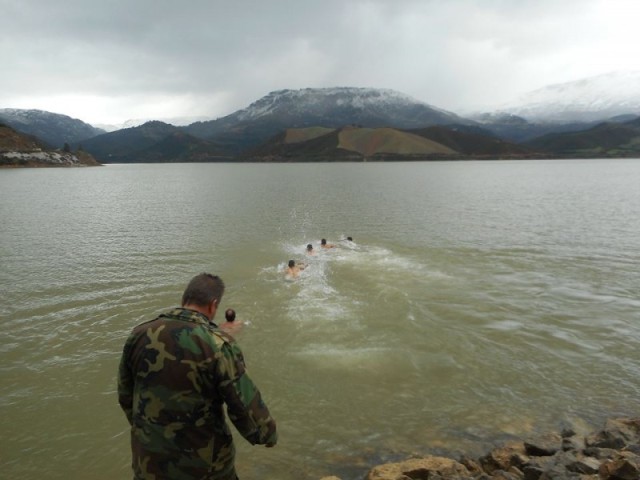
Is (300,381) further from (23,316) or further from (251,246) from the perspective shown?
(251,246)

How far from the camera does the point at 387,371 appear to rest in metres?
12.9

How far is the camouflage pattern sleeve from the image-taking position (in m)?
4.00

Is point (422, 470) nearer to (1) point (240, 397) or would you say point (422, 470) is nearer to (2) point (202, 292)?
(1) point (240, 397)

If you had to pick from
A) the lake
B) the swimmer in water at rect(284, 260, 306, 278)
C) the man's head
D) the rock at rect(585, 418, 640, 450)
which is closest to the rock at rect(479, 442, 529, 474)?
the lake

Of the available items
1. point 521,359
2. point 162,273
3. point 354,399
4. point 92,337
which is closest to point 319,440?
point 354,399

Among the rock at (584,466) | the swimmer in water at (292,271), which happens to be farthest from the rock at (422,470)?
the swimmer in water at (292,271)

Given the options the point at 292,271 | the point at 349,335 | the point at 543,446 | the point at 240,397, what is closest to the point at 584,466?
the point at 543,446

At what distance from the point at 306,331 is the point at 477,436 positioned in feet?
24.4

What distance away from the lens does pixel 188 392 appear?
406 centimetres

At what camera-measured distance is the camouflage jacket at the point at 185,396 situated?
397cm

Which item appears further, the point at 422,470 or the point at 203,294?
the point at 422,470

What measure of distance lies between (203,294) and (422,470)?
6245 millimetres

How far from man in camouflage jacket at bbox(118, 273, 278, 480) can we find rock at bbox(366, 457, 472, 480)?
4.61 meters

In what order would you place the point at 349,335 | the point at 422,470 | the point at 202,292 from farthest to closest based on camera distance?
the point at 349,335
the point at 422,470
the point at 202,292
